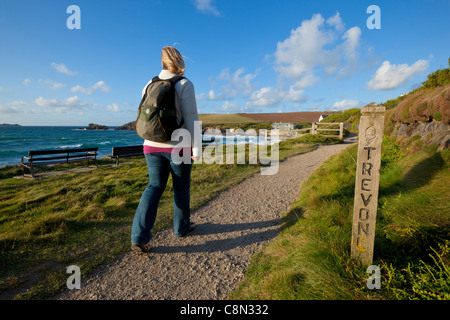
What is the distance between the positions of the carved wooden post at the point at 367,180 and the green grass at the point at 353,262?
5.5 inches

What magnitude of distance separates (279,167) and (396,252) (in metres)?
6.17

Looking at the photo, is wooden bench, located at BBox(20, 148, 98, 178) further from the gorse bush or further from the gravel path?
the gorse bush

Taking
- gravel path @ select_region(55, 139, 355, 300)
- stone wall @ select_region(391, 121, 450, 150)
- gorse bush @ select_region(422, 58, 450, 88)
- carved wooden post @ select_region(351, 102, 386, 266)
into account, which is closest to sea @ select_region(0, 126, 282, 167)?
stone wall @ select_region(391, 121, 450, 150)

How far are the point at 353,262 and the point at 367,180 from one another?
A: 0.77m

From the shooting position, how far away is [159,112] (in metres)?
2.38

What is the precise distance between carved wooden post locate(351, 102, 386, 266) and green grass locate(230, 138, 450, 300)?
14 centimetres

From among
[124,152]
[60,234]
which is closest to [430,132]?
[60,234]

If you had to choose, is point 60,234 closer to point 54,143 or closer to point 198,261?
point 198,261

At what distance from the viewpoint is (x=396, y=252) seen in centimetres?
221

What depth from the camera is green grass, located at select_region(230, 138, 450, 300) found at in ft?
5.84

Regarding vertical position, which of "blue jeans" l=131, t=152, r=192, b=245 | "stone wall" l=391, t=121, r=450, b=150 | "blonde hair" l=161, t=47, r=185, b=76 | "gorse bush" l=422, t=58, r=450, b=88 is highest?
"gorse bush" l=422, t=58, r=450, b=88

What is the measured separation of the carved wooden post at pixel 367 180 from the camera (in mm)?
1927

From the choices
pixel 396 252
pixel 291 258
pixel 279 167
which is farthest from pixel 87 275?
pixel 279 167
